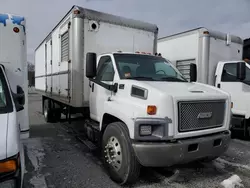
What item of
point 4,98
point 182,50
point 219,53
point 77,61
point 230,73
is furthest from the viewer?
point 182,50

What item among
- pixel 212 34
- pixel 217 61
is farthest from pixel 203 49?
pixel 217 61

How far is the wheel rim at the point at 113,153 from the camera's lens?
3.86 meters

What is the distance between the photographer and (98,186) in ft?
12.6

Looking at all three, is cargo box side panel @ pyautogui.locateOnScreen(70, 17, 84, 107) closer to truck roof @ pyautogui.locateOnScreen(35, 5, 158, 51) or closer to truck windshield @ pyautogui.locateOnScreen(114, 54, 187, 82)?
truck roof @ pyautogui.locateOnScreen(35, 5, 158, 51)

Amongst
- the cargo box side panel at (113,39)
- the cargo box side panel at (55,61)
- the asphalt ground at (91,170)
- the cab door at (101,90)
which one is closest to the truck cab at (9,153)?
the asphalt ground at (91,170)

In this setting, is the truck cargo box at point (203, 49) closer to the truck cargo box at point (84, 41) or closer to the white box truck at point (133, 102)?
the truck cargo box at point (84, 41)

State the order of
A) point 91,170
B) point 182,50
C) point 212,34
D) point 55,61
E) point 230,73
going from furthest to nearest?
point 182,50
point 55,61
point 212,34
point 230,73
point 91,170

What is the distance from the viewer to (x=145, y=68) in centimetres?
475

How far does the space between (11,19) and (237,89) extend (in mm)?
5997

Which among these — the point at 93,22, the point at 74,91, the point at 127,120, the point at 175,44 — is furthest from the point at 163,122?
the point at 175,44

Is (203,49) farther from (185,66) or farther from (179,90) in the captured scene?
(179,90)

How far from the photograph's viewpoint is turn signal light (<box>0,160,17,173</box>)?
2309 millimetres

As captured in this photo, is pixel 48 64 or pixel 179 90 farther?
pixel 48 64

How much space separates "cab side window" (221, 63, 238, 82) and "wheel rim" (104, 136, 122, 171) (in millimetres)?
4659
